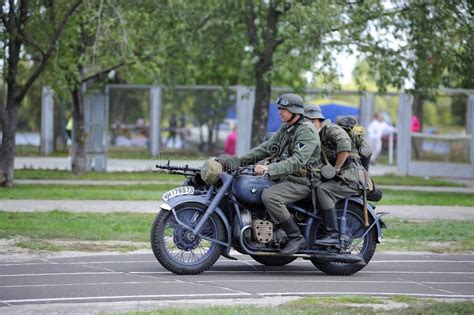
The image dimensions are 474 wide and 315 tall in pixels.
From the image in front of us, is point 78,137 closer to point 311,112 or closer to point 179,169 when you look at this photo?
point 311,112

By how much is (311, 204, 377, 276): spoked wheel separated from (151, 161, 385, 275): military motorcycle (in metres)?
0.01

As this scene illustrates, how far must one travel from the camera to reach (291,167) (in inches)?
420

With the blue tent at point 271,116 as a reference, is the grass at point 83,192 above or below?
below

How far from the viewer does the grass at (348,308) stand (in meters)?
8.40

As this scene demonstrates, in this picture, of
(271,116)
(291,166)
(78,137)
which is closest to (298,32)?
(78,137)

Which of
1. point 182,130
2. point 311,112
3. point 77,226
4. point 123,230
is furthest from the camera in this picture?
point 182,130

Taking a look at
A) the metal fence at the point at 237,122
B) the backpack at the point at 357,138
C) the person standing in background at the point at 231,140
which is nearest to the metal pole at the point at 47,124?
the metal fence at the point at 237,122

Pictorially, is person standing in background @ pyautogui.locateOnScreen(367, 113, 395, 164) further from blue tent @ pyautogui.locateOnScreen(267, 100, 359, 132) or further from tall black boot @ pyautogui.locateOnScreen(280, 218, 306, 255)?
tall black boot @ pyautogui.locateOnScreen(280, 218, 306, 255)

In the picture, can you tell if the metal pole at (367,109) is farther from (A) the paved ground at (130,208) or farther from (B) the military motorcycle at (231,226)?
(B) the military motorcycle at (231,226)

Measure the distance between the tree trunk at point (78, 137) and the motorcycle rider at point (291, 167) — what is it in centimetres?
1689

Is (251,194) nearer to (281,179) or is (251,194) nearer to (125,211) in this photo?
(281,179)

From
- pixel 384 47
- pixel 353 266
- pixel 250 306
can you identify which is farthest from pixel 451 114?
pixel 250 306

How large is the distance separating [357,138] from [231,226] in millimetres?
1758

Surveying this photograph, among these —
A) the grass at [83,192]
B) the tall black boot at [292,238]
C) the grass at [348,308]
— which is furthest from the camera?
the grass at [83,192]
